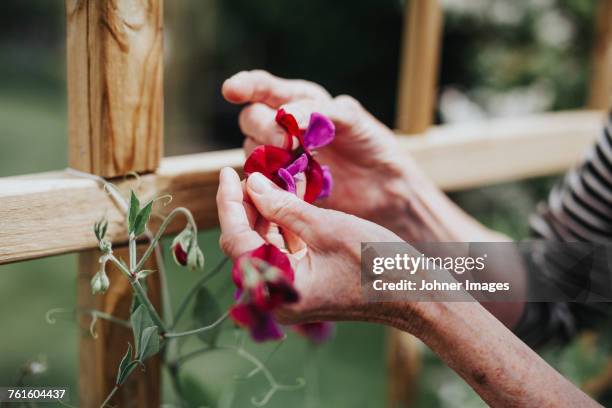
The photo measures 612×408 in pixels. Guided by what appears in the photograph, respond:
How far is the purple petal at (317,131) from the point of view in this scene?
79cm

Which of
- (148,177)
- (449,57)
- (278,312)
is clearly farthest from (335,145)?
(449,57)

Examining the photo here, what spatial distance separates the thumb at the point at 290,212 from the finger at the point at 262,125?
6.8 inches

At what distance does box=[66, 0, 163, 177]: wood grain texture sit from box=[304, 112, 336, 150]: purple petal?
0.23 metres

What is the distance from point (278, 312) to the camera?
25.9 inches

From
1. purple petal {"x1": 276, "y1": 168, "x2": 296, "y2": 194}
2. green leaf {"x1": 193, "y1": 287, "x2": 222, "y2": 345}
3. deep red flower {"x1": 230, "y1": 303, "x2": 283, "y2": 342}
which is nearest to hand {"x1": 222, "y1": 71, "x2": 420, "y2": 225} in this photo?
purple petal {"x1": 276, "y1": 168, "x2": 296, "y2": 194}

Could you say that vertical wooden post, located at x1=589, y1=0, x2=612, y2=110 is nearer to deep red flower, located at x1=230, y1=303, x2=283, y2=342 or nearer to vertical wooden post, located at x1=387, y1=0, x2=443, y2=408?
vertical wooden post, located at x1=387, y1=0, x2=443, y2=408

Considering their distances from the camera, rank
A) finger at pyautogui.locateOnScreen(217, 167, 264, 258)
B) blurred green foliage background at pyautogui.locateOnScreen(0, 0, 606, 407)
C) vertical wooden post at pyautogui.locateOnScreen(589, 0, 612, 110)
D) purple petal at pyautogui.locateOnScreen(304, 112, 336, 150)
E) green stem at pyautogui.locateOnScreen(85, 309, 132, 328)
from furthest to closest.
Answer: blurred green foliage background at pyautogui.locateOnScreen(0, 0, 606, 407) → vertical wooden post at pyautogui.locateOnScreen(589, 0, 612, 110) → green stem at pyautogui.locateOnScreen(85, 309, 132, 328) → purple petal at pyautogui.locateOnScreen(304, 112, 336, 150) → finger at pyautogui.locateOnScreen(217, 167, 264, 258)

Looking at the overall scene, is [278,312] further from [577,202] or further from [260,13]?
[260,13]

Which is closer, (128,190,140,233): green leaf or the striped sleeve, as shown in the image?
(128,190,140,233): green leaf

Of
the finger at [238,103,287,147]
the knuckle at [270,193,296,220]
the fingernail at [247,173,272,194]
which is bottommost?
the knuckle at [270,193,296,220]

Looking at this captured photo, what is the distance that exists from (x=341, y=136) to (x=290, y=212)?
1.01ft

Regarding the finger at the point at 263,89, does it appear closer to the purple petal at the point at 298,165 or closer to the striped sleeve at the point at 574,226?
the purple petal at the point at 298,165

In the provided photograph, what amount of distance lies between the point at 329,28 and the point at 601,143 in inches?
119

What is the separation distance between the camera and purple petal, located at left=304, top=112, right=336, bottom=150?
31.2 inches
